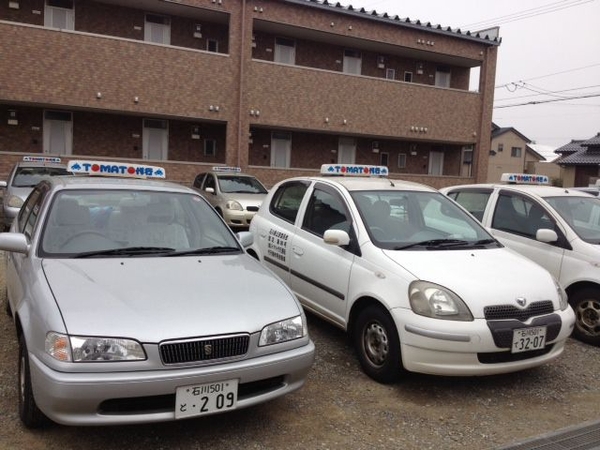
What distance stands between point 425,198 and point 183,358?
10.2 ft

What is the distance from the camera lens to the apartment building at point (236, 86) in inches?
526

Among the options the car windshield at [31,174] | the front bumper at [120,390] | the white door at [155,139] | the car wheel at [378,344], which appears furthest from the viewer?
the white door at [155,139]

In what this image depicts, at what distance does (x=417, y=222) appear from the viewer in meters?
4.67

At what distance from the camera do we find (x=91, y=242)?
3.46 meters

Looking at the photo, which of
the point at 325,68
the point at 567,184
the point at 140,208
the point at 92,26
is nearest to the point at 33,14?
the point at 92,26

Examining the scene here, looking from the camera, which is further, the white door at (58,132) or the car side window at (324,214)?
the white door at (58,132)

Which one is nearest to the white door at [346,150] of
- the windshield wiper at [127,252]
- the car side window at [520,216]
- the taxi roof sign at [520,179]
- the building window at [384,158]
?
the building window at [384,158]

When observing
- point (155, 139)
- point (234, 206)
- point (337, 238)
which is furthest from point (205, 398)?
point (155, 139)

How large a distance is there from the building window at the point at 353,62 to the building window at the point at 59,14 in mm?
8878

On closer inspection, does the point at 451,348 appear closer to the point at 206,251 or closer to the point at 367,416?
the point at 367,416

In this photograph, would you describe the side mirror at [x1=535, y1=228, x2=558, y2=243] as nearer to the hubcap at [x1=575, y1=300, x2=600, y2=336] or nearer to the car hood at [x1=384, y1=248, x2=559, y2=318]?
the hubcap at [x1=575, y1=300, x2=600, y2=336]

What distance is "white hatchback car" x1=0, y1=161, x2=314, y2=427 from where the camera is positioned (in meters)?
2.48

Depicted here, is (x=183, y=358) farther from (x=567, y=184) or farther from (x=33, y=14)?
(x=567, y=184)

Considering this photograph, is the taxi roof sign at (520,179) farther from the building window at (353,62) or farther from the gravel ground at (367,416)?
the building window at (353,62)
